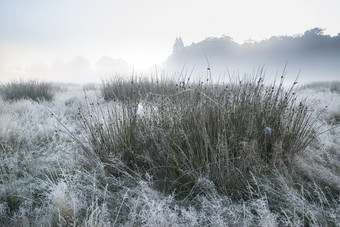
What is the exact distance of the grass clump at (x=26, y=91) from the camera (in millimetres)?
6156

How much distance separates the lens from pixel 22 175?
71.6 inches

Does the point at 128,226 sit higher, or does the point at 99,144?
the point at 99,144

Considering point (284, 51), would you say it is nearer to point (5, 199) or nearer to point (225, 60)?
point (225, 60)

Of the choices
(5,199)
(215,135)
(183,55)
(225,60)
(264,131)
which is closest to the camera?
(5,199)

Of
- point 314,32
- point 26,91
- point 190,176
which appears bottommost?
point 190,176

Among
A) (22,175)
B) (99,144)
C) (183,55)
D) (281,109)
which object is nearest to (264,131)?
(281,109)

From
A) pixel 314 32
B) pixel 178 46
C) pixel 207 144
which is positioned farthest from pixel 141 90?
pixel 178 46

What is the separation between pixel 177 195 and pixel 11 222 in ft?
3.81

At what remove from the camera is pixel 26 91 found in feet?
20.9

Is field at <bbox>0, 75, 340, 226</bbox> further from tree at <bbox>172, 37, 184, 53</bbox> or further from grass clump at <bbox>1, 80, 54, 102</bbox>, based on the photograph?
tree at <bbox>172, 37, 184, 53</bbox>

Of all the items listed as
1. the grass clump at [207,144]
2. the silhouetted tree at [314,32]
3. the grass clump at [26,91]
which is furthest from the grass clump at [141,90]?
the silhouetted tree at [314,32]

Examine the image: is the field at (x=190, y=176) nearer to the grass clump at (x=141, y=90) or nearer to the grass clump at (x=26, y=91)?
the grass clump at (x=141, y=90)

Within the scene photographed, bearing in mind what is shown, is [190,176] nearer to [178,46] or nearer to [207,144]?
[207,144]

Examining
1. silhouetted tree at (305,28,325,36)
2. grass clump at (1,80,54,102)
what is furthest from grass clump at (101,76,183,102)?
silhouetted tree at (305,28,325,36)
